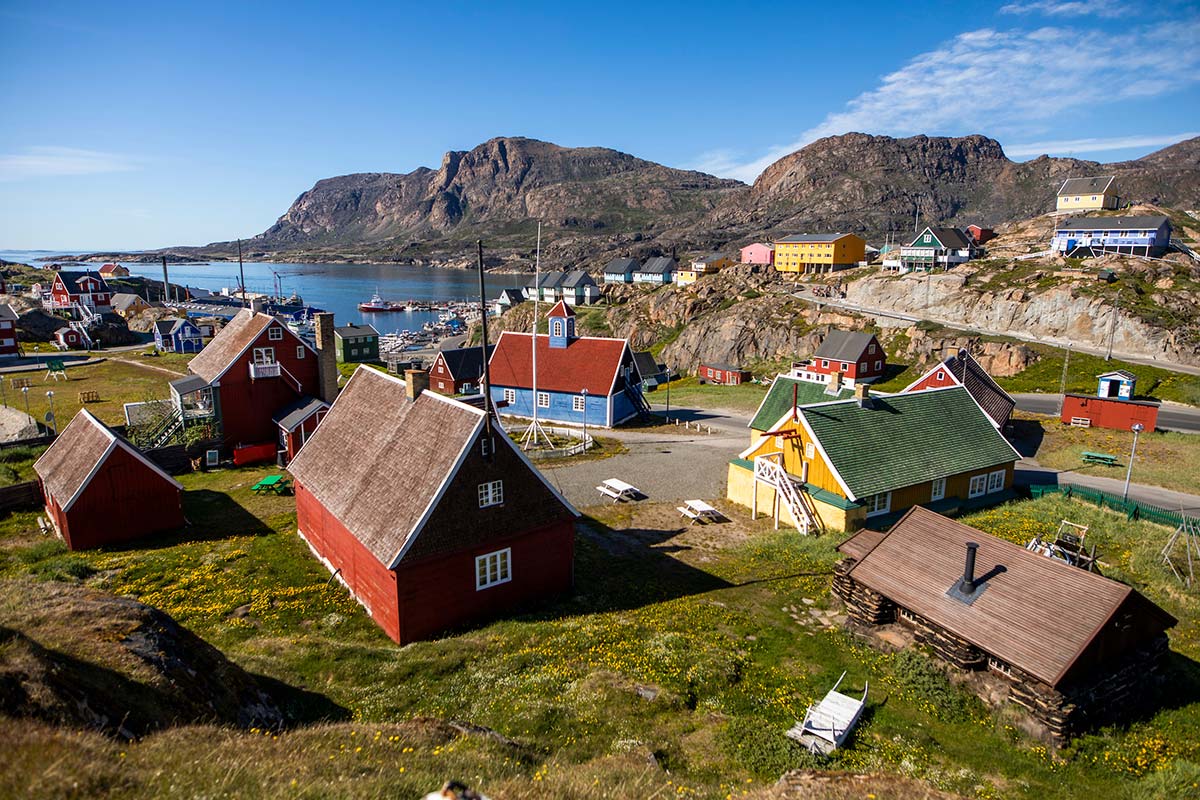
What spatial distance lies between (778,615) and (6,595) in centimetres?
2102

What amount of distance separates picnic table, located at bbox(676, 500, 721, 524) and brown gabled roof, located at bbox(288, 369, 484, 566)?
1411 centimetres

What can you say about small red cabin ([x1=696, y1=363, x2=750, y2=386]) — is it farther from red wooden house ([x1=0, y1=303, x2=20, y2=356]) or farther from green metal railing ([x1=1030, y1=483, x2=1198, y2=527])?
red wooden house ([x1=0, y1=303, x2=20, y2=356])

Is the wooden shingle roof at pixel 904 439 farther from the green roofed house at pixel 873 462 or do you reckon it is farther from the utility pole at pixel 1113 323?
the utility pole at pixel 1113 323

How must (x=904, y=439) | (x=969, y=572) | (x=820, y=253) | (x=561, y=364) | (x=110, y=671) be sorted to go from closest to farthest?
(x=110, y=671) < (x=969, y=572) < (x=904, y=439) < (x=561, y=364) < (x=820, y=253)

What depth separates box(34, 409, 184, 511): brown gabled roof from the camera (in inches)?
1030

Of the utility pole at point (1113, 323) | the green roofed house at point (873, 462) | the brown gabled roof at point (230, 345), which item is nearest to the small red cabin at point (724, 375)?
the utility pole at point (1113, 323)

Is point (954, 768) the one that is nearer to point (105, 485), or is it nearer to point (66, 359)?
point (105, 485)

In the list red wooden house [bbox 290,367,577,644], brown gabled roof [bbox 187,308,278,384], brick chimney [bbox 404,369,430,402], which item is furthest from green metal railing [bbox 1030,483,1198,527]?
brown gabled roof [bbox 187,308,278,384]

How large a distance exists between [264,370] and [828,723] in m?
38.0

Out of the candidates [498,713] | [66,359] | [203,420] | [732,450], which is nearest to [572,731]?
[498,713]

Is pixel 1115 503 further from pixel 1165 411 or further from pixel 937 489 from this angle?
pixel 1165 411

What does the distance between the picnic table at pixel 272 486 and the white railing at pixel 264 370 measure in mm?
8915

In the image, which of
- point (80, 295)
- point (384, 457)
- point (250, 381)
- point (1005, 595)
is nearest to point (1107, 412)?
point (1005, 595)

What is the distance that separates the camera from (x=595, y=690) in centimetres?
1530
